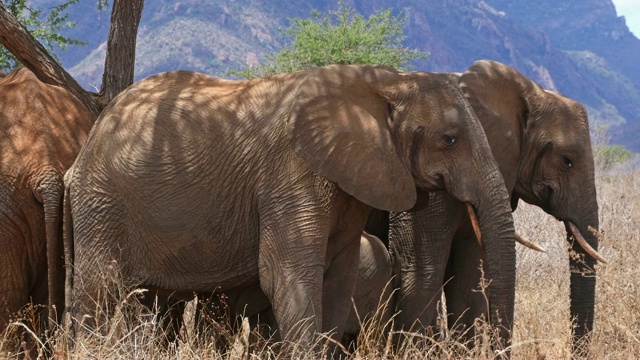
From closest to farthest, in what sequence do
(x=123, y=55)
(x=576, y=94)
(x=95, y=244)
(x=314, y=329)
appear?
(x=314, y=329) → (x=95, y=244) → (x=123, y=55) → (x=576, y=94)

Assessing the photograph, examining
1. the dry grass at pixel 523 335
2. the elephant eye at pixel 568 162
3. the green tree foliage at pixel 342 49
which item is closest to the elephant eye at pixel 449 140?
the dry grass at pixel 523 335

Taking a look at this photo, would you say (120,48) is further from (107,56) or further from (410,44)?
(410,44)

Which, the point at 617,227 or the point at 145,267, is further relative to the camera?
the point at 617,227

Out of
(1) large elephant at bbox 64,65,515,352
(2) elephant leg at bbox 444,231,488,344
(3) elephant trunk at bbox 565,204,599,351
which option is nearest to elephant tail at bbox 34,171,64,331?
(1) large elephant at bbox 64,65,515,352

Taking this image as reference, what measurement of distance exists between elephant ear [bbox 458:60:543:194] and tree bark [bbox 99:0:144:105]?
8.93ft

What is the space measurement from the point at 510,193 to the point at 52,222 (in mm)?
2696

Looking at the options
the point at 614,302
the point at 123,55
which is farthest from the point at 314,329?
the point at 123,55

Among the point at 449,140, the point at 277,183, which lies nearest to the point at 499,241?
the point at 449,140

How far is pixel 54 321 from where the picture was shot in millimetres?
6023

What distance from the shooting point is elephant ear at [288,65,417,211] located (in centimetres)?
546

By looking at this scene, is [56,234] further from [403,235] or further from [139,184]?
[403,235]

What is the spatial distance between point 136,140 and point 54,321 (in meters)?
1.08

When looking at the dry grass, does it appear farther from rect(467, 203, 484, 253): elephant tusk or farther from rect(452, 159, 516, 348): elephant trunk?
rect(467, 203, 484, 253): elephant tusk

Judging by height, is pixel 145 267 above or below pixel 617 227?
above
